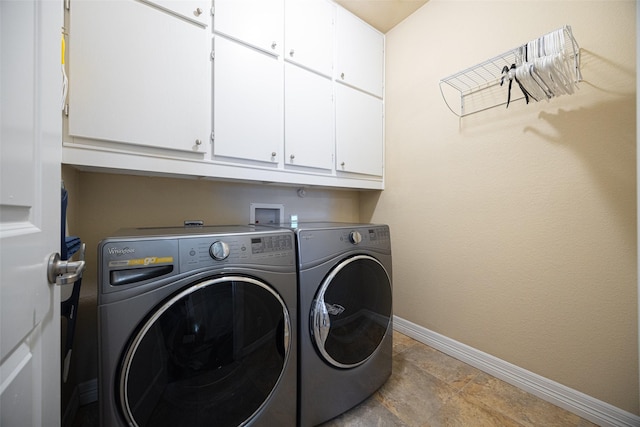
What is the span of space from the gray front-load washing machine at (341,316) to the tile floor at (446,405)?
8 centimetres

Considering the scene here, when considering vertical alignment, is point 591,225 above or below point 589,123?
below

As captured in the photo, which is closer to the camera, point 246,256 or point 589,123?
point 246,256

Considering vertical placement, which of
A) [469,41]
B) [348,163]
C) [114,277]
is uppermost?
[469,41]

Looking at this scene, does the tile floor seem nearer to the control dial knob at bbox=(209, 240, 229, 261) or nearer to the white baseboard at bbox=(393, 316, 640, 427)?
the white baseboard at bbox=(393, 316, 640, 427)

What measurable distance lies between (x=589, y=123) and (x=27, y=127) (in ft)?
6.68

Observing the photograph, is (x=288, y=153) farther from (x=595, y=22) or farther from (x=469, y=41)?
(x=595, y=22)

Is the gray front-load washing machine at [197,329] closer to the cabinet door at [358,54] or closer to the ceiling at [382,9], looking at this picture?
the cabinet door at [358,54]

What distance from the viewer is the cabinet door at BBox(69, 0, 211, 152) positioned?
104 cm

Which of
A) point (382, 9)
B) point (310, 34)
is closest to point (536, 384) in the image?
point (310, 34)

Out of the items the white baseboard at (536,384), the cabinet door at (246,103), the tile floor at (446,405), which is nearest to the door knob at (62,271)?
the cabinet door at (246,103)

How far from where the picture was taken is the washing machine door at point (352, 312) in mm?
1125

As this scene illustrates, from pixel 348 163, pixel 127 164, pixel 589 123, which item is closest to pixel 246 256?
pixel 127 164

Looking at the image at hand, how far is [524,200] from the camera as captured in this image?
55.5 inches

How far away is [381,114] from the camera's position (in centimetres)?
216
